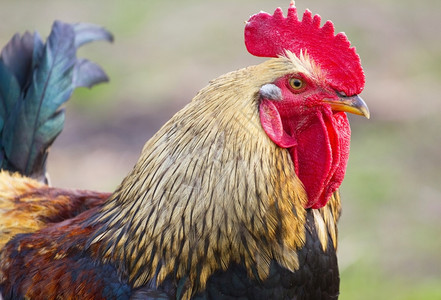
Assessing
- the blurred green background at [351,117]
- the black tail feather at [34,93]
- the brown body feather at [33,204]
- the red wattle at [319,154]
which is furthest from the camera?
the blurred green background at [351,117]

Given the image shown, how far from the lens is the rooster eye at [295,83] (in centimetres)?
270

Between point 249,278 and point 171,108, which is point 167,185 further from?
point 171,108

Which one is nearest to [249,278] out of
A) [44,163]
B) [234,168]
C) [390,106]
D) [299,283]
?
[299,283]

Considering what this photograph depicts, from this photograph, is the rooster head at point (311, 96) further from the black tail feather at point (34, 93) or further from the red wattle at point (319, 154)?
the black tail feather at point (34, 93)

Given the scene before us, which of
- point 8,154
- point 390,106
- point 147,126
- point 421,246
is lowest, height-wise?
point 8,154

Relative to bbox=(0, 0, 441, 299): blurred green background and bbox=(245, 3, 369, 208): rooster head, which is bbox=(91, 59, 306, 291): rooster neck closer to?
bbox=(245, 3, 369, 208): rooster head

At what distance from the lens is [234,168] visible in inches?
103

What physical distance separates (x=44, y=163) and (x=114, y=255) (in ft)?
4.45

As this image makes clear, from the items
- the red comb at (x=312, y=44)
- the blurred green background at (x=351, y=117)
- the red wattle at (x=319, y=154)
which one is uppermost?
the blurred green background at (x=351, y=117)

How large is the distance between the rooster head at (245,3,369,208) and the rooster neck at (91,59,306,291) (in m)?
0.06

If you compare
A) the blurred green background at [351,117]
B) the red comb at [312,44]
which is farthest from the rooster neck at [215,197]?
the blurred green background at [351,117]

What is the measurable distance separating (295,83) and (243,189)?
500mm

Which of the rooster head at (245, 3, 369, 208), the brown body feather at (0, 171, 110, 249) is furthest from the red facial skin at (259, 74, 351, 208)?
the brown body feather at (0, 171, 110, 249)

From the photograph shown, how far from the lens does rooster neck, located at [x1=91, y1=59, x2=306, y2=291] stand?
8.61ft
